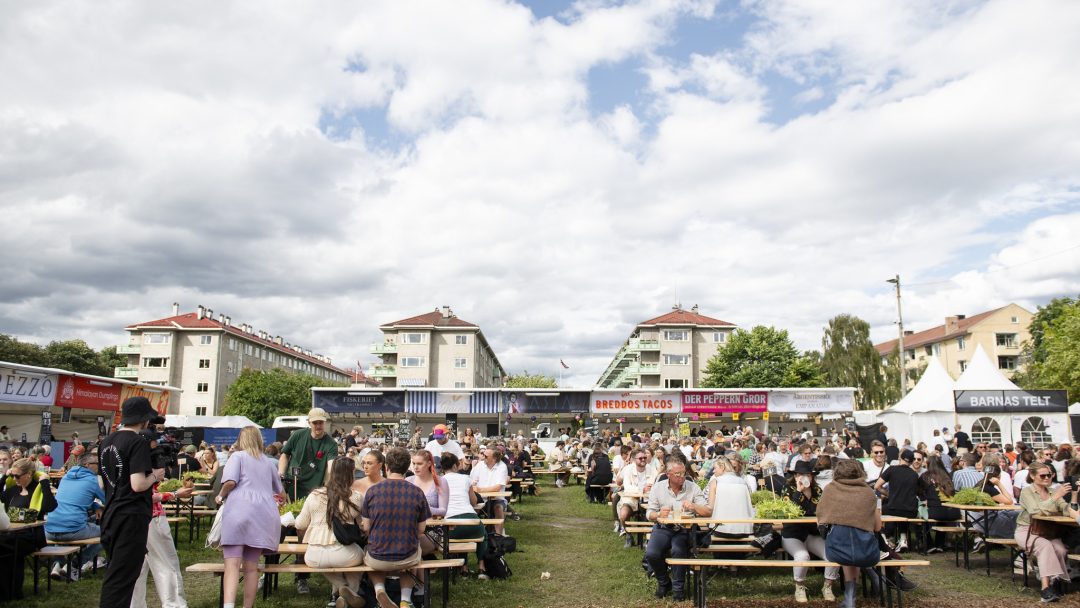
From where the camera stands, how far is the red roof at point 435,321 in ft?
262

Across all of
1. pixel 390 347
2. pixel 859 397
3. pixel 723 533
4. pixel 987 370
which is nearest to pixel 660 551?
pixel 723 533

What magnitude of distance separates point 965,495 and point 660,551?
435cm

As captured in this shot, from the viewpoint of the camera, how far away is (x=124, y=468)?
5.44m

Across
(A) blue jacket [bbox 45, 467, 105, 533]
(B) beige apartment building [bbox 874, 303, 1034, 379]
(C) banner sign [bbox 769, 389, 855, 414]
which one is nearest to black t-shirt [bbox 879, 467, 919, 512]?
(A) blue jacket [bbox 45, 467, 105, 533]

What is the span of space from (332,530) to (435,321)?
2990 inches

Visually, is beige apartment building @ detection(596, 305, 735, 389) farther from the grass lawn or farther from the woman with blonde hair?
the woman with blonde hair

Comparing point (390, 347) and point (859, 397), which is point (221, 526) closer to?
point (859, 397)

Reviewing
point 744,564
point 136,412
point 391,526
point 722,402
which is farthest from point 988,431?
point 136,412

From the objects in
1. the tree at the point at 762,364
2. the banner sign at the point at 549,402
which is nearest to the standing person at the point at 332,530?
the banner sign at the point at 549,402

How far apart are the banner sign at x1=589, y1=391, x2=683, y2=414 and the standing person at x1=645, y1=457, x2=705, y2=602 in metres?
38.9

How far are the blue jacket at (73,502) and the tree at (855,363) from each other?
64758mm

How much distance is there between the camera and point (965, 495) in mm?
9648

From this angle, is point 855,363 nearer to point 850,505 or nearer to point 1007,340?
point 1007,340

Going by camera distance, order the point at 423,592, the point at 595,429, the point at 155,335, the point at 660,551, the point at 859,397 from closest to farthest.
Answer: the point at 423,592 → the point at 660,551 → the point at 595,429 → the point at 859,397 → the point at 155,335
